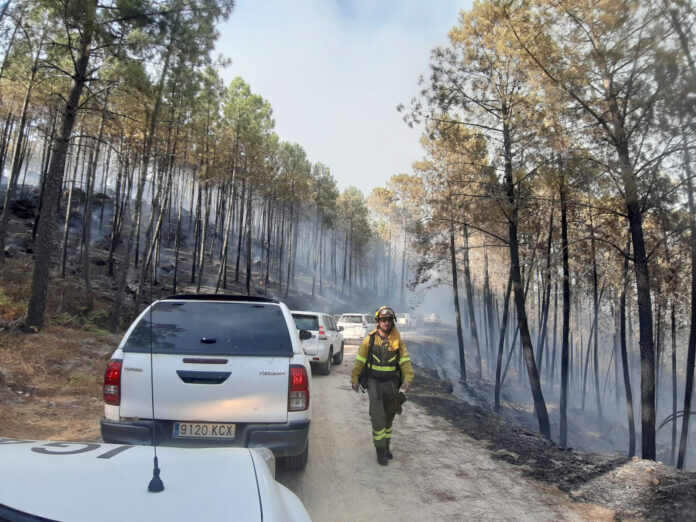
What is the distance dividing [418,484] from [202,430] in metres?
2.52

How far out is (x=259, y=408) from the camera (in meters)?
3.86

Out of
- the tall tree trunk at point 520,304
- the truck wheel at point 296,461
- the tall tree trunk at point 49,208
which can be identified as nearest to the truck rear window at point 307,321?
the tall tree trunk at point 520,304

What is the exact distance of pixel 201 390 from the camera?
378 centimetres

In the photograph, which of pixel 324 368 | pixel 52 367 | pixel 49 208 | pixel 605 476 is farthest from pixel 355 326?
pixel 605 476

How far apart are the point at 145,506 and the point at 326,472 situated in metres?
3.87

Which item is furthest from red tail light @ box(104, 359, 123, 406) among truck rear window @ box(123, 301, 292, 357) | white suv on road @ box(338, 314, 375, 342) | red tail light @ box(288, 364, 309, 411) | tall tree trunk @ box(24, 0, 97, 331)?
white suv on road @ box(338, 314, 375, 342)

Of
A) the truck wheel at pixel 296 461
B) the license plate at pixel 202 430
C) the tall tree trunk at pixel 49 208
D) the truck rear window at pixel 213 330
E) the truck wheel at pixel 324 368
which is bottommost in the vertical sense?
the truck wheel at pixel 296 461

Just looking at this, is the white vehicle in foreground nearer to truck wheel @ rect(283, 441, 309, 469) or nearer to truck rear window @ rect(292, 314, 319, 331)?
truck wheel @ rect(283, 441, 309, 469)

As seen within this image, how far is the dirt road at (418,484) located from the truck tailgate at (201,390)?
1138 mm

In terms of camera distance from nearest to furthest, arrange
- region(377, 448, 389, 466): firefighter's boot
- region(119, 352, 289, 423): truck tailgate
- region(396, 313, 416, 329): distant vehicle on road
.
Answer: region(119, 352, 289, 423): truck tailgate < region(377, 448, 389, 466): firefighter's boot < region(396, 313, 416, 329): distant vehicle on road

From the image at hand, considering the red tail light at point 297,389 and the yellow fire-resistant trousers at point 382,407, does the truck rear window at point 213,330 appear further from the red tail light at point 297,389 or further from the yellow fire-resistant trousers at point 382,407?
the yellow fire-resistant trousers at point 382,407

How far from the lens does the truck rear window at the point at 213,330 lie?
3947mm

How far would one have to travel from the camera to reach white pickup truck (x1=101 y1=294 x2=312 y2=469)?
3.78 metres

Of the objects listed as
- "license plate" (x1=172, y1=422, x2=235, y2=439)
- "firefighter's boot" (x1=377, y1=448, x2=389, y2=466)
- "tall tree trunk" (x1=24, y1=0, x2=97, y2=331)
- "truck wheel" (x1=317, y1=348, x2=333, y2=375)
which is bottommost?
"firefighter's boot" (x1=377, y1=448, x2=389, y2=466)
